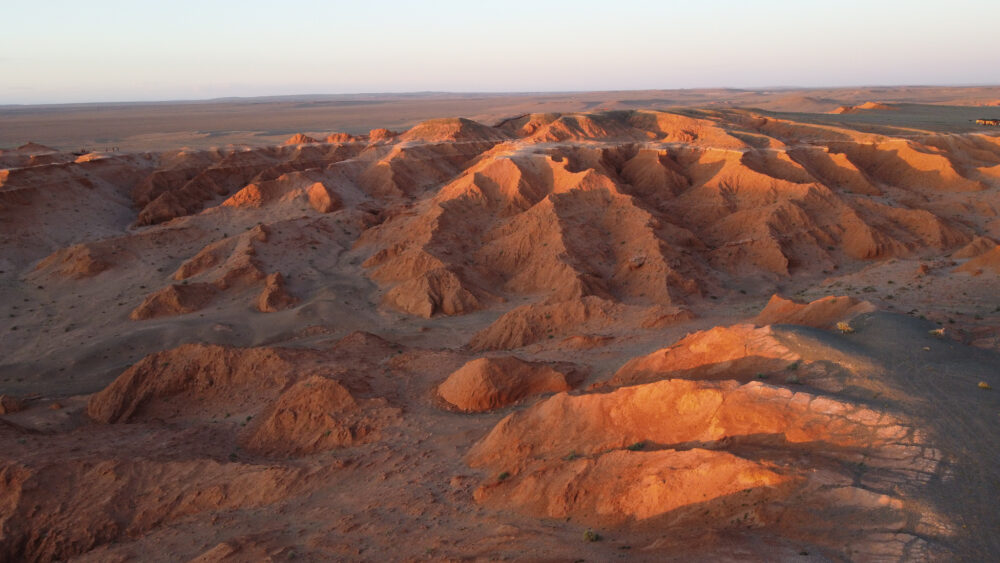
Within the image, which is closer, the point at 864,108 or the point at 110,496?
the point at 110,496

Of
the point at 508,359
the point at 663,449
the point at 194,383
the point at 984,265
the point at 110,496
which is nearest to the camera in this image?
the point at 663,449

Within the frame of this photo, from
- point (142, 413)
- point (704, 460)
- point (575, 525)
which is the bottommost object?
point (142, 413)

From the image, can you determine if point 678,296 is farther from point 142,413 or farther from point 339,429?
point 142,413

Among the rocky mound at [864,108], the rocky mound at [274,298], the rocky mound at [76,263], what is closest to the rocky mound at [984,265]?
the rocky mound at [274,298]

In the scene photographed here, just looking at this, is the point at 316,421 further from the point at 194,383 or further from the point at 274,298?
the point at 274,298

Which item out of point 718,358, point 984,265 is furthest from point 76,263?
point 984,265

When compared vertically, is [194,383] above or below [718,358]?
below

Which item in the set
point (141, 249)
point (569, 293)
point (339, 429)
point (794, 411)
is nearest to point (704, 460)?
point (794, 411)

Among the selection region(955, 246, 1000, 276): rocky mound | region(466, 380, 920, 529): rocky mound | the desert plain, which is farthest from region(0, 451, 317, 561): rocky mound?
region(955, 246, 1000, 276): rocky mound
